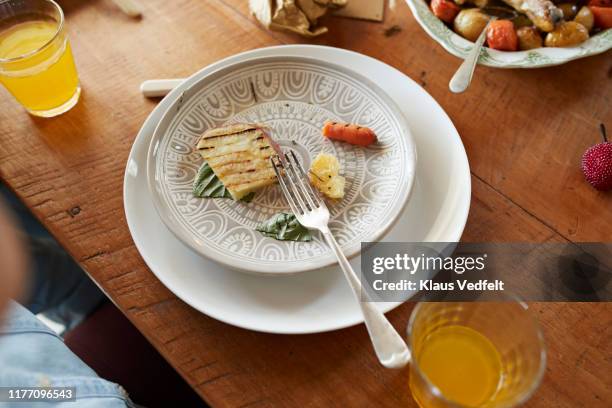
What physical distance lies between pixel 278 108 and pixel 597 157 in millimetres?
542

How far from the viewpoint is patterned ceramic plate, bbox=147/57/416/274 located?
0.78 metres

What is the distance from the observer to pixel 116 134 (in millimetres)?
1002

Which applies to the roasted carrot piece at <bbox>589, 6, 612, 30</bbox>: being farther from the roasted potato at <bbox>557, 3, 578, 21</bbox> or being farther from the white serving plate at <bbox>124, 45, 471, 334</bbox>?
the white serving plate at <bbox>124, 45, 471, 334</bbox>

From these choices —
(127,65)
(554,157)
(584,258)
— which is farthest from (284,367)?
(127,65)

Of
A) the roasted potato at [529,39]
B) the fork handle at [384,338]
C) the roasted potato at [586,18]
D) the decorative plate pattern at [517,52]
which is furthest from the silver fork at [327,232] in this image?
the roasted potato at [586,18]

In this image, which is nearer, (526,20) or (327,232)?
(327,232)

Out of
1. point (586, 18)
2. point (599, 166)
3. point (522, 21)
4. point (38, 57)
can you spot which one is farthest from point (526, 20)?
point (38, 57)

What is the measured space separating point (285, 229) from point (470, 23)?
60cm

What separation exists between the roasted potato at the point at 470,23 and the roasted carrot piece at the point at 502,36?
3cm

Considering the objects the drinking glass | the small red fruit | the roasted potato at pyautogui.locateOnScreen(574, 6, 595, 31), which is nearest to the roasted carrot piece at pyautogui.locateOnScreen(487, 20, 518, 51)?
the roasted potato at pyautogui.locateOnScreen(574, 6, 595, 31)

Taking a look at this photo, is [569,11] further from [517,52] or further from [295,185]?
[295,185]

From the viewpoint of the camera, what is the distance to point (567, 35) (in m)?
1.04

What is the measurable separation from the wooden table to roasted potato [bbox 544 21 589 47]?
55mm

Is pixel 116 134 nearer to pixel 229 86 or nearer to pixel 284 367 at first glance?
pixel 229 86
